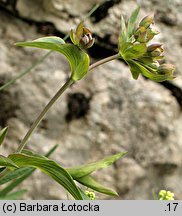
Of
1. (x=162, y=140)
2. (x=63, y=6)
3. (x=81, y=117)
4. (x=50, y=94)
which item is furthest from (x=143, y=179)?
(x=63, y=6)

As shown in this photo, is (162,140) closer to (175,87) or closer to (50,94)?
(175,87)

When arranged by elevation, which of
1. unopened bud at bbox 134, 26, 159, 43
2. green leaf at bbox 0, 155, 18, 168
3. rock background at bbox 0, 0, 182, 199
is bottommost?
rock background at bbox 0, 0, 182, 199

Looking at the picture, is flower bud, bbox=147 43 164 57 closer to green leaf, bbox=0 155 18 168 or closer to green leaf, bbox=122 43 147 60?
green leaf, bbox=122 43 147 60

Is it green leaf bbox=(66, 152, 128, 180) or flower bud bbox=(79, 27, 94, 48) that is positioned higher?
flower bud bbox=(79, 27, 94, 48)

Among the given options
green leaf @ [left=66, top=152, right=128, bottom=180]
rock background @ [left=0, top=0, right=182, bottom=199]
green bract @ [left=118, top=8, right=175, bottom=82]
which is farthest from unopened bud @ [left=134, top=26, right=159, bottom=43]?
rock background @ [left=0, top=0, right=182, bottom=199]

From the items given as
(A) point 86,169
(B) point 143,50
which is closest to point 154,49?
(B) point 143,50

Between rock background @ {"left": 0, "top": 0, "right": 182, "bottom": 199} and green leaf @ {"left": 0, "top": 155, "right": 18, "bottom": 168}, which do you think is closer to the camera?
green leaf @ {"left": 0, "top": 155, "right": 18, "bottom": 168}
